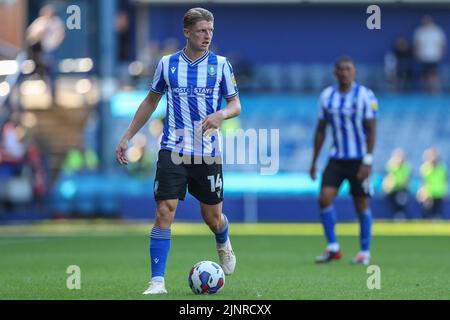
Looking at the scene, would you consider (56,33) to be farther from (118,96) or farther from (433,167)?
(433,167)

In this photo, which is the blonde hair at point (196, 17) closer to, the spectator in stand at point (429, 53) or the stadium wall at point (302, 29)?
the spectator in stand at point (429, 53)

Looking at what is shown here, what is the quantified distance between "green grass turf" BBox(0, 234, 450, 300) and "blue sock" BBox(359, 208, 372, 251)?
0.23m

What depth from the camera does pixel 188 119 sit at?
955 cm

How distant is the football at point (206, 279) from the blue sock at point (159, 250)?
247 millimetres

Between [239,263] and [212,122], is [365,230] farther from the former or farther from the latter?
[212,122]

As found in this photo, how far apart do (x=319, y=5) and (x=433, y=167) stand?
26.5 ft

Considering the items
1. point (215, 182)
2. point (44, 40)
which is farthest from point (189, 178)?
point (44, 40)

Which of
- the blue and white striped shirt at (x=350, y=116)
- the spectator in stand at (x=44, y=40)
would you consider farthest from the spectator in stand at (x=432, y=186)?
the blue and white striped shirt at (x=350, y=116)

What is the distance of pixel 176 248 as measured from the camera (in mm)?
16156

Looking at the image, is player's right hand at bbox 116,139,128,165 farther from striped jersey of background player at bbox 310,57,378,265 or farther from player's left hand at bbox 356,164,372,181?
player's left hand at bbox 356,164,372,181

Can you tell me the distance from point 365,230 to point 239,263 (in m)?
1.51

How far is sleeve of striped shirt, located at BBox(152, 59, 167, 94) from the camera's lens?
31.6 feet

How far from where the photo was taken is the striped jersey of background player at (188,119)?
9383mm
